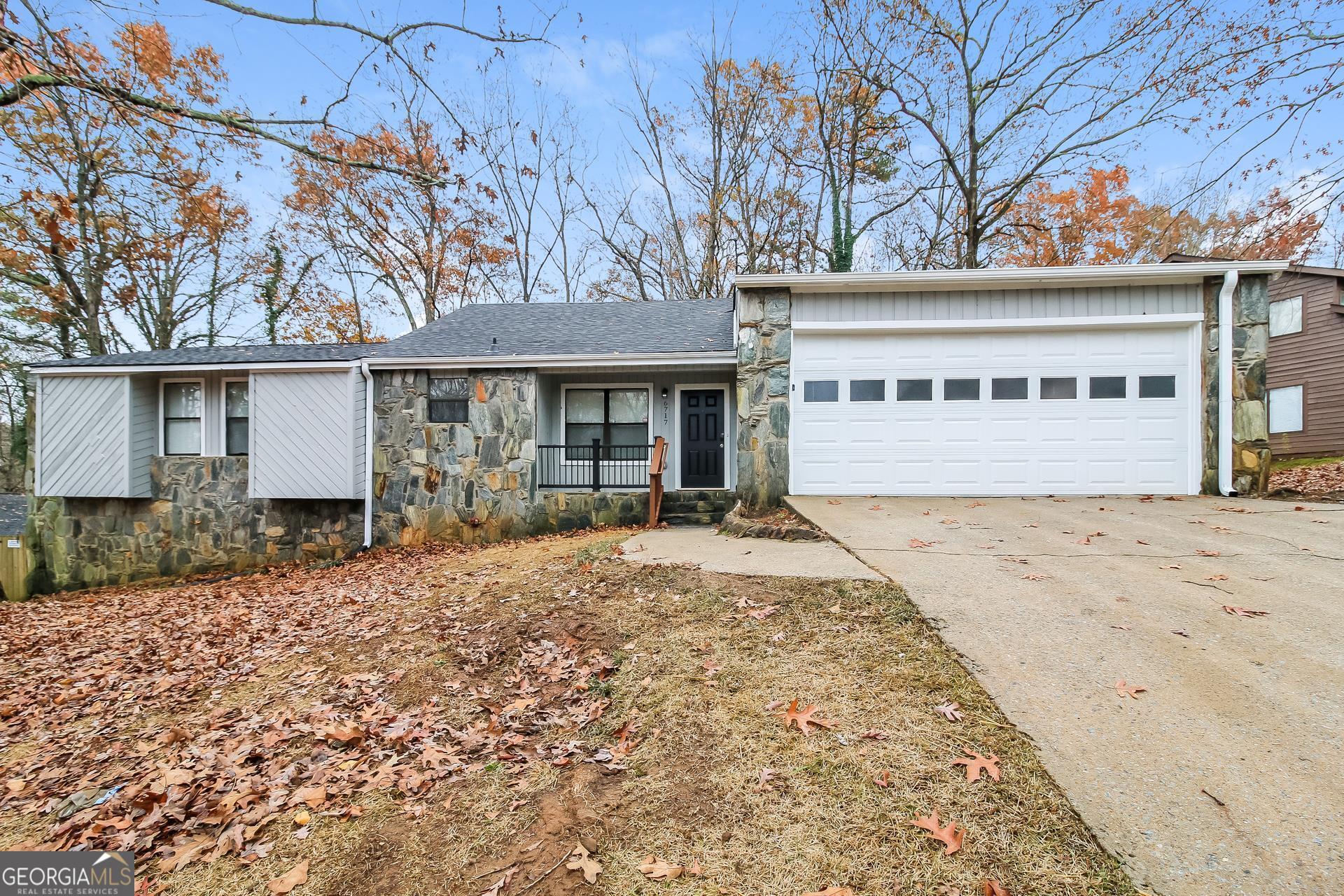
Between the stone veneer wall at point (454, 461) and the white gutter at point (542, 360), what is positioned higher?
the white gutter at point (542, 360)

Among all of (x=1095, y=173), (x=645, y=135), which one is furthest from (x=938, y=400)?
(x=645, y=135)

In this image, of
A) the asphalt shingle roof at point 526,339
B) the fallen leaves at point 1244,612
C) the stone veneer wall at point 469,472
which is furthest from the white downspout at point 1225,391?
the stone veneer wall at point 469,472

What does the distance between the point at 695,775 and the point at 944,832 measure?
968 mm

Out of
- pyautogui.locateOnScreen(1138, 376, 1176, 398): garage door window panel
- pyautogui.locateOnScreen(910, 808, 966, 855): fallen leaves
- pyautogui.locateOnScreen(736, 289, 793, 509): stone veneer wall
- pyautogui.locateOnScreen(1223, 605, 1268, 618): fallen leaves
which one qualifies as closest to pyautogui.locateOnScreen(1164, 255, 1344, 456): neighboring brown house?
pyautogui.locateOnScreen(1138, 376, 1176, 398): garage door window panel

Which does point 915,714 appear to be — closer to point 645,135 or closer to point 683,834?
point 683,834

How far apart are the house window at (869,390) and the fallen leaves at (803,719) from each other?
611 centimetres

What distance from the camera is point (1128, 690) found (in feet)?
8.63

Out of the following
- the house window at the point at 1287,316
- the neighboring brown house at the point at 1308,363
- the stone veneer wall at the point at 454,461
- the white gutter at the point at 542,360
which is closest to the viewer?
the white gutter at the point at 542,360

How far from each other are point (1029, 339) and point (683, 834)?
8308 millimetres

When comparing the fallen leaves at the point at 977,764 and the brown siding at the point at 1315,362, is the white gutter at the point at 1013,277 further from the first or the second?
the brown siding at the point at 1315,362

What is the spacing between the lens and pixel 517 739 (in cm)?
294

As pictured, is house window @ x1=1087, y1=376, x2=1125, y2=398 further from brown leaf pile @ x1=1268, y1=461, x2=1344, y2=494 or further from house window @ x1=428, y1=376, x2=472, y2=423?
house window @ x1=428, y1=376, x2=472, y2=423

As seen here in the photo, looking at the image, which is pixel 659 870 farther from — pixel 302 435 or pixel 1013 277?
pixel 302 435

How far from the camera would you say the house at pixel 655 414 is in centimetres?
783
